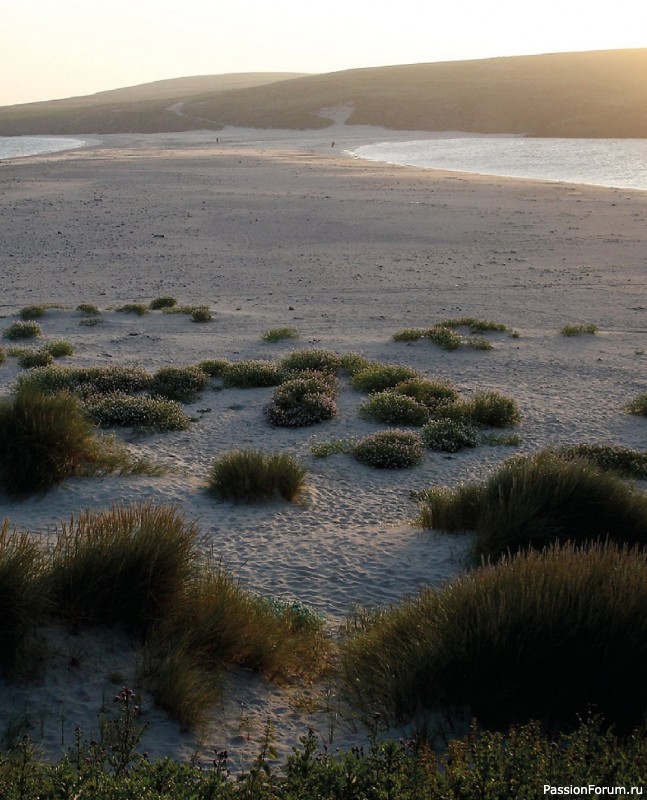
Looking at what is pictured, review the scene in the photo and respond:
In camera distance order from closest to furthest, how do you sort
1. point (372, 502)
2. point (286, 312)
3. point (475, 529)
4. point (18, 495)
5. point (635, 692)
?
point (635, 692) < point (475, 529) < point (18, 495) < point (372, 502) < point (286, 312)

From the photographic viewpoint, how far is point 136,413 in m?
9.97

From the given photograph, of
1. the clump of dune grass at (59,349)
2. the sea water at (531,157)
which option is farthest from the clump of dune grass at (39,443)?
the sea water at (531,157)

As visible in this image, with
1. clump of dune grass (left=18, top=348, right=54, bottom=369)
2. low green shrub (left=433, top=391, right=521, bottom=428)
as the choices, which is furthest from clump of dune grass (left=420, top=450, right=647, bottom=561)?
Result: clump of dune grass (left=18, top=348, right=54, bottom=369)

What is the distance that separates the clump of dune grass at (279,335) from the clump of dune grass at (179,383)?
2.74m

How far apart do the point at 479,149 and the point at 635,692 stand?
3038 inches

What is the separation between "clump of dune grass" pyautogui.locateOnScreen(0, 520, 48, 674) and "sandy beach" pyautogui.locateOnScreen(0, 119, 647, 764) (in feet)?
0.62

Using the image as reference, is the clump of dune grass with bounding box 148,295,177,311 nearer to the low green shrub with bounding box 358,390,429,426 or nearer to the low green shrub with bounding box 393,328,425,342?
the low green shrub with bounding box 393,328,425,342

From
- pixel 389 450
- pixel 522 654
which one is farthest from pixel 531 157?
pixel 522 654

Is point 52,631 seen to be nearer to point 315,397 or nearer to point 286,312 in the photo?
point 315,397

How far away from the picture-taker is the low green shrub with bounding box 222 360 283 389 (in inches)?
461

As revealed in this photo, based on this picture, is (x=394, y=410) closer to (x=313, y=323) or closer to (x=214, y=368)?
(x=214, y=368)

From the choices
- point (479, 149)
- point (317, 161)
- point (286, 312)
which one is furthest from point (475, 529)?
point (479, 149)

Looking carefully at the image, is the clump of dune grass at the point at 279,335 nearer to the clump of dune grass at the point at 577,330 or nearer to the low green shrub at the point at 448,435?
the clump of dune grass at the point at 577,330

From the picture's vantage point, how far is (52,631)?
4828 mm
